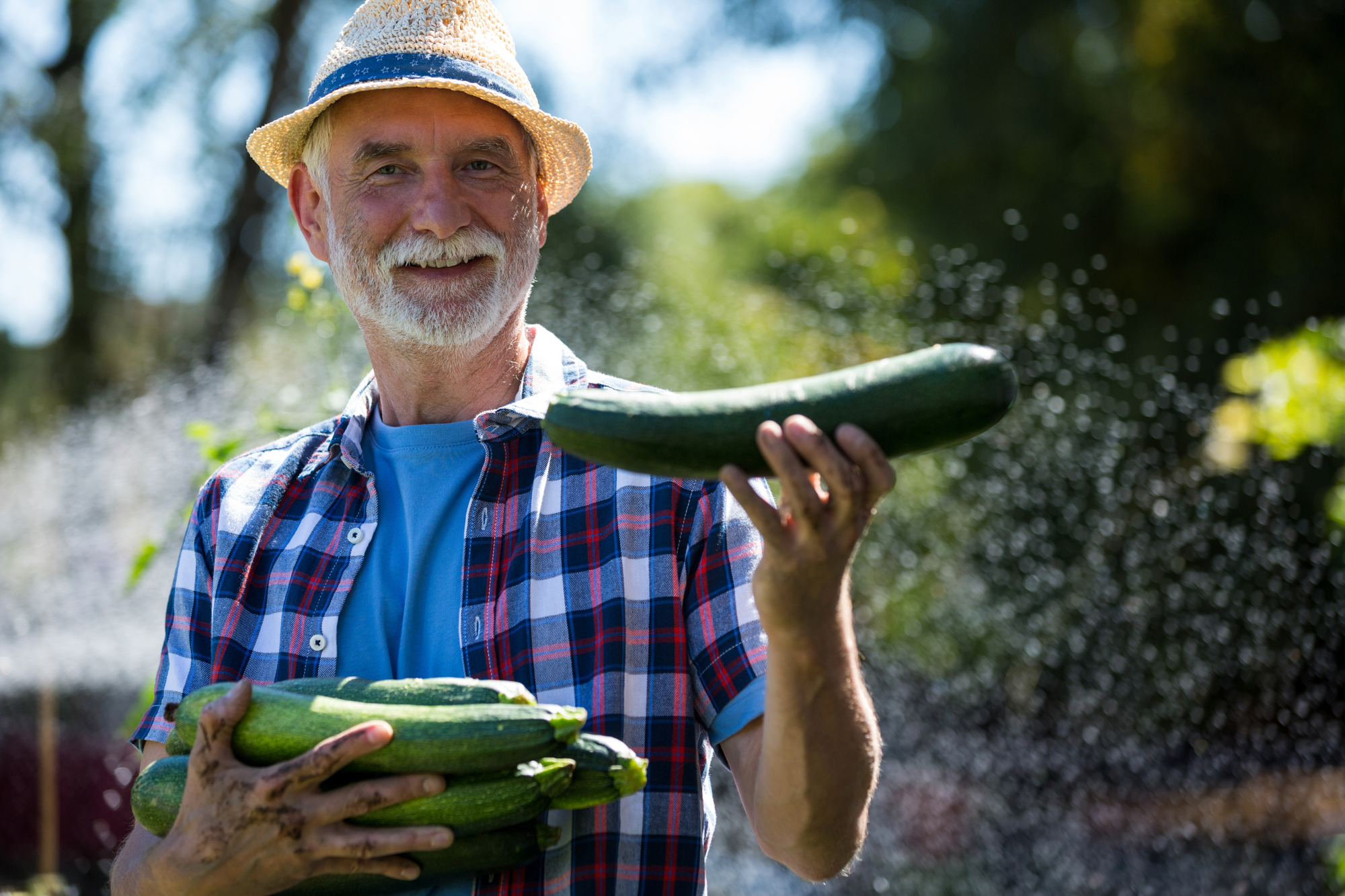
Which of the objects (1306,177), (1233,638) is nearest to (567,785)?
(1233,638)

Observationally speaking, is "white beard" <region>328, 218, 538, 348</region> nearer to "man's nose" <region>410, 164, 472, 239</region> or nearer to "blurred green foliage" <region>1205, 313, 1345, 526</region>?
"man's nose" <region>410, 164, 472, 239</region>

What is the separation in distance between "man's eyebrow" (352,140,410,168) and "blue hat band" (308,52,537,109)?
0.14 meters

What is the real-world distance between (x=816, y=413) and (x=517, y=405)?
2.99ft

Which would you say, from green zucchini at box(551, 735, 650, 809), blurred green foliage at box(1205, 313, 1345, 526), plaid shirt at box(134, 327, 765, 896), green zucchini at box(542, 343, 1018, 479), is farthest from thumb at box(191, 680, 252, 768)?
blurred green foliage at box(1205, 313, 1345, 526)

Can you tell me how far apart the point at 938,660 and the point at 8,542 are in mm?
7055

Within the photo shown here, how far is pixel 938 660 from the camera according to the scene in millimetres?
7602

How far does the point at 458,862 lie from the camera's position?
75.9 inches

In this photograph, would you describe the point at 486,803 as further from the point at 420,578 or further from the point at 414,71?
the point at 414,71

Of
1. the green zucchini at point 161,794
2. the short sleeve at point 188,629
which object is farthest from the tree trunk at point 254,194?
the green zucchini at point 161,794

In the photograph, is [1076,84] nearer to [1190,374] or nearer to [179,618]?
[1190,374]

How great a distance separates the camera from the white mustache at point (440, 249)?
2527mm

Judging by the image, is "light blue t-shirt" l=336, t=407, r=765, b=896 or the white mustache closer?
"light blue t-shirt" l=336, t=407, r=765, b=896

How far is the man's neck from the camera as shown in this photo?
2.64 metres

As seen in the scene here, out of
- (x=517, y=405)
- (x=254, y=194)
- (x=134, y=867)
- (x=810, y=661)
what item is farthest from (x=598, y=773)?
(x=254, y=194)
